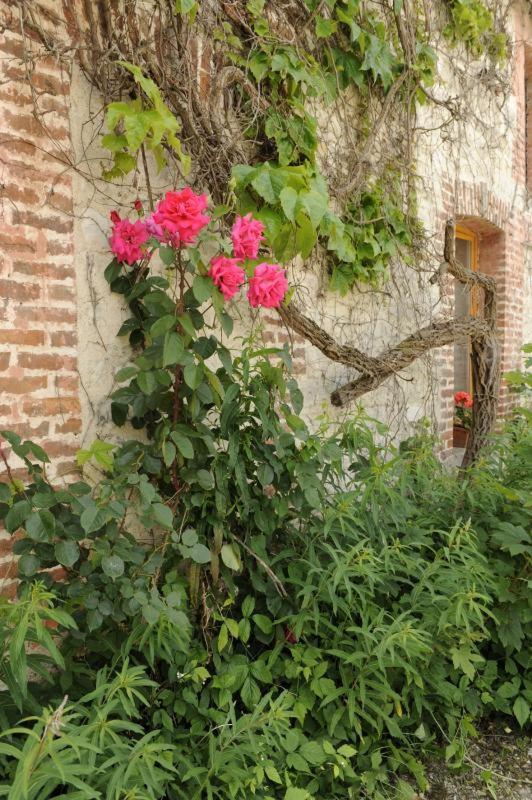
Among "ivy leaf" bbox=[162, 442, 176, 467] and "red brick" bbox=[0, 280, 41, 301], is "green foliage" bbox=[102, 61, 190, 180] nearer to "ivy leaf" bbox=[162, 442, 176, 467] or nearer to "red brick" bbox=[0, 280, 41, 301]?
"red brick" bbox=[0, 280, 41, 301]

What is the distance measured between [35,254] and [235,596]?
1.44 meters

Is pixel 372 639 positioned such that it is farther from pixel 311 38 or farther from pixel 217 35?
pixel 311 38

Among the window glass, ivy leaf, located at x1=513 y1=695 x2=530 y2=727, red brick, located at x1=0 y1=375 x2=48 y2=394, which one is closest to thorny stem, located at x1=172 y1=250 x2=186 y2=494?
red brick, located at x1=0 y1=375 x2=48 y2=394

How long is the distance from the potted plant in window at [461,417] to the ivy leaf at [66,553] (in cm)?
461

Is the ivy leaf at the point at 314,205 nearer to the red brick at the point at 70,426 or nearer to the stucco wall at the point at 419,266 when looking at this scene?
the stucco wall at the point at 419,266

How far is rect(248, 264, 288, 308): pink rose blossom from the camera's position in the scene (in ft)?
7.97

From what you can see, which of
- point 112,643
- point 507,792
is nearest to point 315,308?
point 112,643

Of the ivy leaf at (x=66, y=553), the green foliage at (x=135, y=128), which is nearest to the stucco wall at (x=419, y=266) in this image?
the green foliage at (x=135, y=128)

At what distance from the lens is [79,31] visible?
2.50 m

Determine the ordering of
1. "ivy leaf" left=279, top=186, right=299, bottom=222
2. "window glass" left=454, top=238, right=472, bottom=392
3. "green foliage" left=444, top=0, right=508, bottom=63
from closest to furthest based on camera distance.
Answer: "ivy leaf" left=279, top=186, right=299, bottom=222 < "green foliage" left=444, top=0, right=508, bottom=63 < "window glass" left=454, top=238, right=472, bottom=392

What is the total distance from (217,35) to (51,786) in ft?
9.69

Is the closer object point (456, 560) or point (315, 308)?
point (456, 560)

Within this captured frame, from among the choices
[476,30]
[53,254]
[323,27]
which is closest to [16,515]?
[53,254]

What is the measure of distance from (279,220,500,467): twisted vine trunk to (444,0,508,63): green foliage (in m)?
2.00
